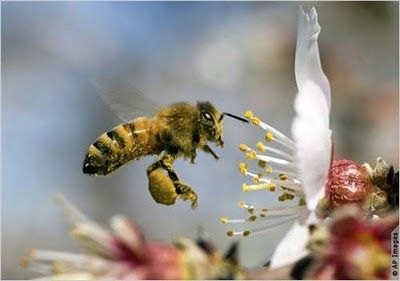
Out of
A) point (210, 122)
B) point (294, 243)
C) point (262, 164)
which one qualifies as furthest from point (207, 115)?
point (294, 243)

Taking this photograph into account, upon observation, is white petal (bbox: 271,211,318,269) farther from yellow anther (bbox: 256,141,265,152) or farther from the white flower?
yellow anther (bbox: 256,141,265,152)

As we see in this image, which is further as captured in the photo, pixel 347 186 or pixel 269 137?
pixel 269 137

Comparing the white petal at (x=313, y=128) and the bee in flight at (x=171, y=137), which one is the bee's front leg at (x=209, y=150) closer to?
the bee in flight at (x=171, y=137)

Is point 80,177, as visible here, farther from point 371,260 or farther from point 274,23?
point 371,260

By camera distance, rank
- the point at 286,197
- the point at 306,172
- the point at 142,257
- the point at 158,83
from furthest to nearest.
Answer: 1. the point at 158,83
2. the point at 286,197
3. the point at 306,172
4. the point at 142,257

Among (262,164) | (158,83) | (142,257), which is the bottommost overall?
(142,257)

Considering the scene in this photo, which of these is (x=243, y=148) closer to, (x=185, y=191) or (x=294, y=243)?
(x=185, y=191)

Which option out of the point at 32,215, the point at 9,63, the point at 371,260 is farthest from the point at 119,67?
the point at 371,260
